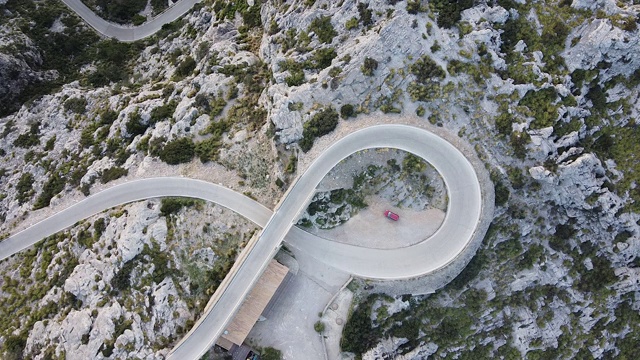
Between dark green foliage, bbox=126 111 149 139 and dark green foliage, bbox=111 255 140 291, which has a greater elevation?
dark green foliage, bbox=126 111 149 139

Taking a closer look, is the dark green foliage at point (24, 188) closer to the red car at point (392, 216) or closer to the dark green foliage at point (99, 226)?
the dark green foliage at point (99, 226)

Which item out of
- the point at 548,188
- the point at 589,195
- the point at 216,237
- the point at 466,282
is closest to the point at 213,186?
the point at 216,237

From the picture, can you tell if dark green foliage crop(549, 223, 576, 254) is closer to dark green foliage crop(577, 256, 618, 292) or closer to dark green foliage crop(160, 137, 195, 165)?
dark green foliage crop(577, 256, 618, 292)

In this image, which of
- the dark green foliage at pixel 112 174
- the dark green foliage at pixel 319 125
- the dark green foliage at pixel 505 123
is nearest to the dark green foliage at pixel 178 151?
the dark green foliage at pixel 112 174

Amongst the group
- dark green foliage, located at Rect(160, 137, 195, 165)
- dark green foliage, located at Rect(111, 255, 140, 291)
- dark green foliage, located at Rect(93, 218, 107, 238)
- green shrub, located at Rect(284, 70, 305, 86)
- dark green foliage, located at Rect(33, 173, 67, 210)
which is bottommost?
dark green foliage, located at Rect(111, 255, 140, 291)

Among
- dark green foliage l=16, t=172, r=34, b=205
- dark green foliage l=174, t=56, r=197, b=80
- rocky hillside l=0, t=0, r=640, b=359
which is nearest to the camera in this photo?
rocky hillside l=0, t=0, r=640, b=359

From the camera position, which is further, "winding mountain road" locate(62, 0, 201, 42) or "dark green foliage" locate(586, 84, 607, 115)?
"winding mountain road" locate(62, 0, 201, 42)

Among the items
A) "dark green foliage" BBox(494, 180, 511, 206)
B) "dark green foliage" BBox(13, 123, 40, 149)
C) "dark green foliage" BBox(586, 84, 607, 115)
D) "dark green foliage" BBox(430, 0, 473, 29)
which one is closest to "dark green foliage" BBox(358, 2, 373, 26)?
"dark green foliage" BBox(430, 0, 473, 29)
